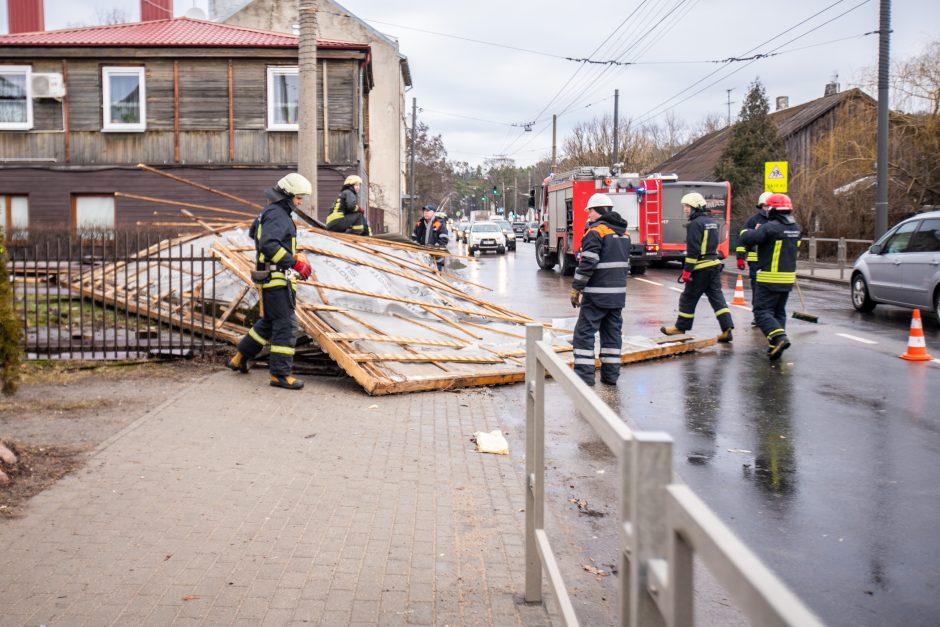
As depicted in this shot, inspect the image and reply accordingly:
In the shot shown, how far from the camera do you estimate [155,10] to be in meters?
31.8

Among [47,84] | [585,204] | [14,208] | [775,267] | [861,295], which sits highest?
[47,84]

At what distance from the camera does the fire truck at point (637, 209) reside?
26625 millimetres

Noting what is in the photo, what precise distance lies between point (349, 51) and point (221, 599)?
23.4m

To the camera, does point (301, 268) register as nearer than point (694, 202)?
Yes

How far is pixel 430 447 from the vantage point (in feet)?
23.0

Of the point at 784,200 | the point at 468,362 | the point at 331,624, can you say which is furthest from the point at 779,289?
the point at 331,624

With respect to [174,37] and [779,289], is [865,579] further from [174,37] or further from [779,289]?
[174,37]

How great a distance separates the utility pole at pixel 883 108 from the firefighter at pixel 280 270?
18445 millimetres

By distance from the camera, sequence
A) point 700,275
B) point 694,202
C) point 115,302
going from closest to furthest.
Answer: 1. point 115,302
2. point 700,275
3. point 694,202

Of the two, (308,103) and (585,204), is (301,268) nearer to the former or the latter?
(308,103)

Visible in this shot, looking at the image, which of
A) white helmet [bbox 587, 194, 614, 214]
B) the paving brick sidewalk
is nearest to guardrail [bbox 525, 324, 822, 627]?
the paving brick sidewalk

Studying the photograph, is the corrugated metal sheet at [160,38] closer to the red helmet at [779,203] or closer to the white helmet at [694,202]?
the white helmet at [694,202]

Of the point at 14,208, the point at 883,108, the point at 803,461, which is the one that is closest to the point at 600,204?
the point at 803,461

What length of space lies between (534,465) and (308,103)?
10.4 metres
